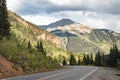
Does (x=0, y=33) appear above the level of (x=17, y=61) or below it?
above

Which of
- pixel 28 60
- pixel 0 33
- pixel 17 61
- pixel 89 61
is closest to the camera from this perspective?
pixel 17 61

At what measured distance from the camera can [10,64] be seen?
38.2 m

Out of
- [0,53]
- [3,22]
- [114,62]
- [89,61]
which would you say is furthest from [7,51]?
[89,61]

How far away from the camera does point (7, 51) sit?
4150 centimetres

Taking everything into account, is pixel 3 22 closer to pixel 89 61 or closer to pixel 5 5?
pixel 5 5

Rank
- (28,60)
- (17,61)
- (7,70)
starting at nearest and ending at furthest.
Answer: (7,70) < (17,61) < (28,60)

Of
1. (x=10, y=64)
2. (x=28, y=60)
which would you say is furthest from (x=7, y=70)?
(x=28, y=60)

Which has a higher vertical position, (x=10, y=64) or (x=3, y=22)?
(x=3, y=22)

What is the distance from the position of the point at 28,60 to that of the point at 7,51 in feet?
16.4

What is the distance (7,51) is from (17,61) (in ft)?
7.07

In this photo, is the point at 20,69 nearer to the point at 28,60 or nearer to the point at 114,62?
the point at 28,60

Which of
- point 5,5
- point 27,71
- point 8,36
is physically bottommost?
point 27,71

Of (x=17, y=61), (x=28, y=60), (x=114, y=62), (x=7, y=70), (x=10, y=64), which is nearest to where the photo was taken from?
(x=7, y=70)

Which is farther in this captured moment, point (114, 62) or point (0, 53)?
point (114, 62)
